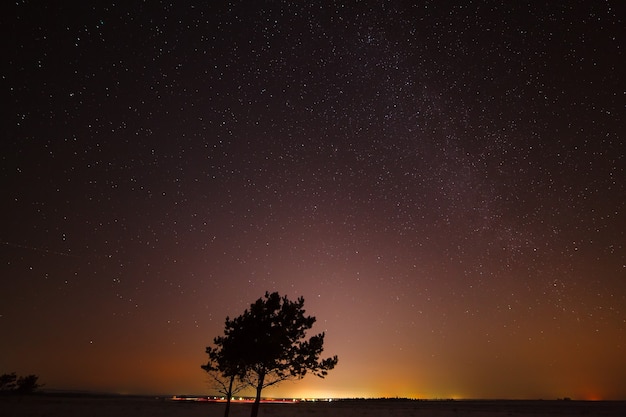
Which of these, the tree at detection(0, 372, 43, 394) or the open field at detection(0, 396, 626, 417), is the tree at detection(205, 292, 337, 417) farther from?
the tree at detection(0, 372, 43, 394)

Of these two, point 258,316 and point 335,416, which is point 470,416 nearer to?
point 335,416

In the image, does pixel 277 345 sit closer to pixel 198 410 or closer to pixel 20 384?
pixel 198 410

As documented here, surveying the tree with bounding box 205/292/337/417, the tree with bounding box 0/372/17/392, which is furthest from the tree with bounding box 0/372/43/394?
the tree with bounding box 205/292/337/417

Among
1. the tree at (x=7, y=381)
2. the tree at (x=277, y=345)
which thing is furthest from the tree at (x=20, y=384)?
the tree at (x=277, y=345)

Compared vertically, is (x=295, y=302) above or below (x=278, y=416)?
above

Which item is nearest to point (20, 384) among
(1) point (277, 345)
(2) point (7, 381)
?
(2) point (7, 381)

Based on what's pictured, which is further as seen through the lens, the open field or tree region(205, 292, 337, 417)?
the open field

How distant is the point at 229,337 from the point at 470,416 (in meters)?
38.1

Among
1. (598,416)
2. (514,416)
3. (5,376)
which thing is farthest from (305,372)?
(5,376)

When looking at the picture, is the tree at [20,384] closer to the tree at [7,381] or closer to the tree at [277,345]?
the tree at [7,381]

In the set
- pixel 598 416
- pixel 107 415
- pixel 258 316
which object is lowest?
pixel 107 415

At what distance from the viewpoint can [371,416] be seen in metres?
49.5

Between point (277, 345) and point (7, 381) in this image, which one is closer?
point (277, 345)

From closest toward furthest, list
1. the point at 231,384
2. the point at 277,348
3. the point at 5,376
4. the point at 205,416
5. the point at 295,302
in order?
the point at 277,348 < the point at 295,302 < the point at 231,384 < the point at 205,416 < the point at 5,376
